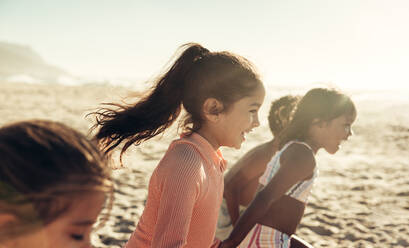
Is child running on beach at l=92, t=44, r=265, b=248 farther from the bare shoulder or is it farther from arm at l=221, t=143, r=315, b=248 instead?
the bare shoulder

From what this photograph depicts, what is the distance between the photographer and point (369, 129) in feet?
37.7

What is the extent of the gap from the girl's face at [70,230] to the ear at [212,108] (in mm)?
755

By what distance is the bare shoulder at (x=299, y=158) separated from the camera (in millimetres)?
1945

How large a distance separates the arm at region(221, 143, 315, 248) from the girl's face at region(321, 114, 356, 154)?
1.19 ft

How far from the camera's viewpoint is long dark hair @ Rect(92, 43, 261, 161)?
1.65m

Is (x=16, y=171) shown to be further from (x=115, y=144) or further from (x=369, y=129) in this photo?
(x=369, y=129)

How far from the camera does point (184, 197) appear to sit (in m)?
1.26

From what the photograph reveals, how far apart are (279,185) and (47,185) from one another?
50.0 inches

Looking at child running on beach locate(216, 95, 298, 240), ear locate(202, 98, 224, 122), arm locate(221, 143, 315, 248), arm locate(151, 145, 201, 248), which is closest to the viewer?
arm locate(151, 145, 201, 248)

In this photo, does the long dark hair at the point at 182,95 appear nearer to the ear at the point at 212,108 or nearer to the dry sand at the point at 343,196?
the ear at the point at 212,108

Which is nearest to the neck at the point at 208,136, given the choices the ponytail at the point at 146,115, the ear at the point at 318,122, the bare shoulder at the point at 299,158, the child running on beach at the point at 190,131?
the child running on beach at the point at 190,131

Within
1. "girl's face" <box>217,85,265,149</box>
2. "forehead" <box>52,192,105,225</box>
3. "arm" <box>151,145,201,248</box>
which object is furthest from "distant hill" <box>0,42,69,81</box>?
"forehead" <box>52,192,105,225</box>

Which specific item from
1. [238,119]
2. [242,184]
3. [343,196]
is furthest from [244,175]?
[343,196]

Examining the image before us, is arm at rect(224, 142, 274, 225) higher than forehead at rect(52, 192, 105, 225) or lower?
lower
